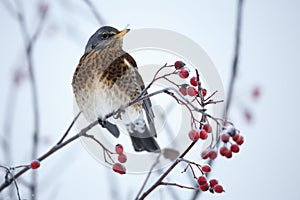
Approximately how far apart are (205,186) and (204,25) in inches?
1153

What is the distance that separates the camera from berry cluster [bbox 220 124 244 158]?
1.18 m

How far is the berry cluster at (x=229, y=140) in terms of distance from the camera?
1.18m

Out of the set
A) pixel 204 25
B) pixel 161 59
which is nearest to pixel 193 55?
pixel 161 59

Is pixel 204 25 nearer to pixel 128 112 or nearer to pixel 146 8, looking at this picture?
pixel 146 8

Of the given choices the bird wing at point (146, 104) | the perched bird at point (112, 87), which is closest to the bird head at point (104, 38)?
the perched bird at point (112, 87)

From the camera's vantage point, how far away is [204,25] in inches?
1171

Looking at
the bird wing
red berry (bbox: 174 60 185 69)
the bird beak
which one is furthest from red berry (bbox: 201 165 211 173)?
the bird beak

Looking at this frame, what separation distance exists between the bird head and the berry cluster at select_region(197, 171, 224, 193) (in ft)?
2.67

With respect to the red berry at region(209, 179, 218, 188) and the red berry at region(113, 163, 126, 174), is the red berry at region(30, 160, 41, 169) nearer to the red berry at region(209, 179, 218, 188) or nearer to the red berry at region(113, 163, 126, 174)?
the red berry at region(113, 163, 126, 174)

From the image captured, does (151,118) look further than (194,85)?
Yes

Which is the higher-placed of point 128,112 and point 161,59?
point 161,59

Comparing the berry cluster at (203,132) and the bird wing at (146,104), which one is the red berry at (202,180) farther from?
the bird wing at (146,104)

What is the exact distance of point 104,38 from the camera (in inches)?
79.7

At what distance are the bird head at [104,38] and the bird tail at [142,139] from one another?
0.43 meters
